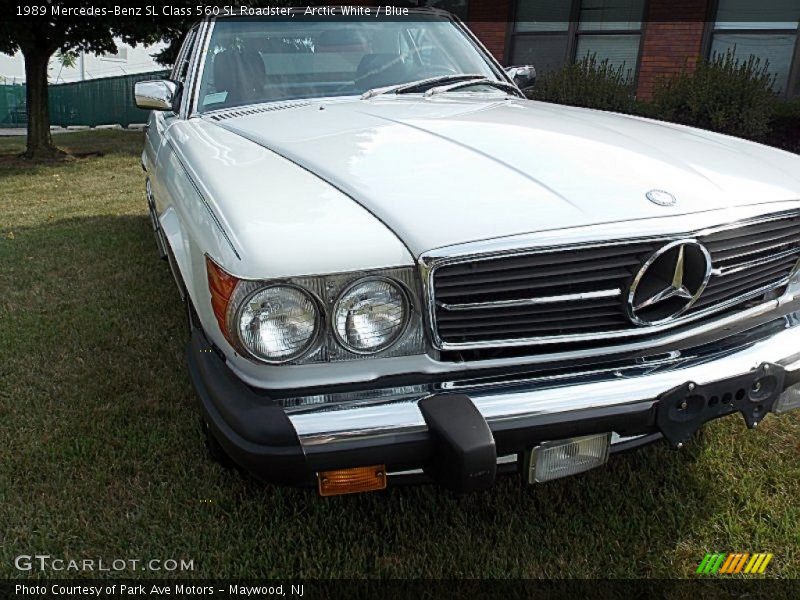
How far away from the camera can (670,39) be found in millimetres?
8625

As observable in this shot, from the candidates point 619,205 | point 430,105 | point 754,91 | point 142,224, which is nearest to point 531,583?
point 619,205

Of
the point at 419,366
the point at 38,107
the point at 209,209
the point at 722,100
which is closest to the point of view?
the point at 419,366

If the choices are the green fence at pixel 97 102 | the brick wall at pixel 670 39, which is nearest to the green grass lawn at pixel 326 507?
the brick wall at pixel 670 39

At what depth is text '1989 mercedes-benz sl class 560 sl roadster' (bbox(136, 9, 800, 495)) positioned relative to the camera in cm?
149

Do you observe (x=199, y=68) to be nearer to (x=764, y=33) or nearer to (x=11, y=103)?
(x=764, y=33)

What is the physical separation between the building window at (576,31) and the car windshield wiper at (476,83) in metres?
6.51

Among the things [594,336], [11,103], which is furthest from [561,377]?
[11,103]

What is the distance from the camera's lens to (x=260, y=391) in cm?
155


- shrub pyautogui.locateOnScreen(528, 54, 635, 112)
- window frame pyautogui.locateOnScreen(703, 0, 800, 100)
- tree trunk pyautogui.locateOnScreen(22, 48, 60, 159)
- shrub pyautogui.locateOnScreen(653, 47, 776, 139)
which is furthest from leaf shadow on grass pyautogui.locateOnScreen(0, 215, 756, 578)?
tree trunk pyautogui.locateOnScreen(22, 48, 60, 159)

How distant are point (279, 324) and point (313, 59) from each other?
6.40 feet

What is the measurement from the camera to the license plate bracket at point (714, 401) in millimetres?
1611

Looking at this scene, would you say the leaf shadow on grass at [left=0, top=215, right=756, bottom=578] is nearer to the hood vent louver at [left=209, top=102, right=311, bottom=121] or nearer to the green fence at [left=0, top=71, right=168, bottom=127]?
the hood vent louver at [left=209, top=102, right=311, bottom=121]

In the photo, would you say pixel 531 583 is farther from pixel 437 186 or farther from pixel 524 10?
pixel 524 10

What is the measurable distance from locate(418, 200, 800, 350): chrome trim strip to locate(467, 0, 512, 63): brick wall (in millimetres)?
8887
